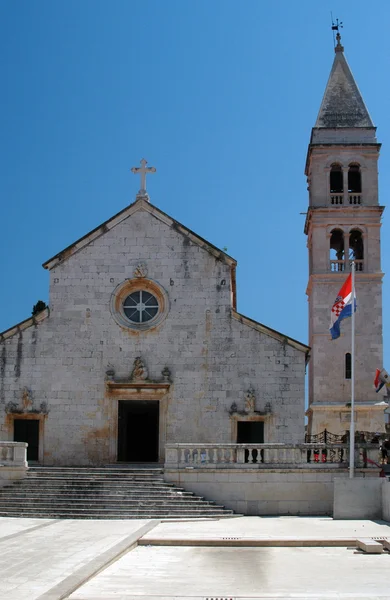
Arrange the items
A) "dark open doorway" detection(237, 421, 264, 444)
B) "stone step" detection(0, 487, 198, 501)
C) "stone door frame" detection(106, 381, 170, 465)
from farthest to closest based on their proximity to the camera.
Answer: "stone door frame" detection(106, 381, 170, 465) → "dark open doorway" detection(237, 421, 264, 444) → "stone step" detection(0, 487, 198, 501)

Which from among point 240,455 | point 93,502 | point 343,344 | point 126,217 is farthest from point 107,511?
point 343,344

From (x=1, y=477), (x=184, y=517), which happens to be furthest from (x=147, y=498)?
(x=1, y=477)

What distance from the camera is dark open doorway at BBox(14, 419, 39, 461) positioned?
27.5 m

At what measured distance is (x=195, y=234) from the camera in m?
28.5

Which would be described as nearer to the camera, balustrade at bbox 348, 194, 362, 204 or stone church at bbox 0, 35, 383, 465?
stone church at bbox 0, 35, 383, 465

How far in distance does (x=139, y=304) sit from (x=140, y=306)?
8 centimetres

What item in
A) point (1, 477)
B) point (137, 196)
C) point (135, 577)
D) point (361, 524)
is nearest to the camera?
point (135, 577)

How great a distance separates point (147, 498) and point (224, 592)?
11.6 meters

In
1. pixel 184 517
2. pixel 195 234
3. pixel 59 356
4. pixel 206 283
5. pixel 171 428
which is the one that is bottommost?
pixel 184 517

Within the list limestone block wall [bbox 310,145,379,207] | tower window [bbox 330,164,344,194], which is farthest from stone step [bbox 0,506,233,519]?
tower window [bbox 330,164,344,194]

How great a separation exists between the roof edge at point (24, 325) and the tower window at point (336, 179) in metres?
20.1

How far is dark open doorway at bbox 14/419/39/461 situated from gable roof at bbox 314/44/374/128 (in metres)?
23.8

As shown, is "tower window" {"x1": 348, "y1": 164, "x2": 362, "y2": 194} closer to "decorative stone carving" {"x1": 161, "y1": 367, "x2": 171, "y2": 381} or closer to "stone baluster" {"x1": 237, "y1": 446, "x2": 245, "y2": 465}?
"decorative stone carving" {"x1": 161, "y1": 367, "x2": 171, "y2": 381}

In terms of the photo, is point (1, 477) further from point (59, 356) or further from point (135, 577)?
point (135, 577)
